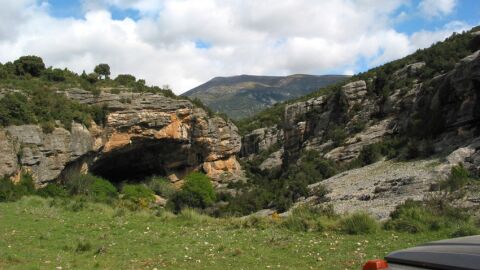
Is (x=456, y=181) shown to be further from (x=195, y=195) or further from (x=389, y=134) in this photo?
(x=195, y=195)

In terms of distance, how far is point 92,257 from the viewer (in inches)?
428

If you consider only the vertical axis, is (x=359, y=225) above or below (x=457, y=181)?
below

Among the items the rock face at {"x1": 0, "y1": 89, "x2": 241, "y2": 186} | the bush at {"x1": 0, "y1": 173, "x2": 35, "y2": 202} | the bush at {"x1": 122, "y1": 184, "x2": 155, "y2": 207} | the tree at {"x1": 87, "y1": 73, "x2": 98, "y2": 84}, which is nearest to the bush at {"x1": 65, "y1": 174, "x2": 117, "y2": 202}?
the rock face at {"x1": 0, "y1": 89, "x2": 241, "y2": 186}

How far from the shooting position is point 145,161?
68562 millimetres

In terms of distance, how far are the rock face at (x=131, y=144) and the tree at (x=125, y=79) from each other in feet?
25.0

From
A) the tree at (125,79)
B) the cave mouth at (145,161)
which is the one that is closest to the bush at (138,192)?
the cave mouth at (145,161)

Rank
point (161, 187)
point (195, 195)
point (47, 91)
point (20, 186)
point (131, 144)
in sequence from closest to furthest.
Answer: point (20, 186)
point (47, 91)
point (195, 195)
point (131, 144)
point (161, 187)

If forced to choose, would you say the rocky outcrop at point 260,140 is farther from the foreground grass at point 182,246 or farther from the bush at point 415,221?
the bush at point 415,221

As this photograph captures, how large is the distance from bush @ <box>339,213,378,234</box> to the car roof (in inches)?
390

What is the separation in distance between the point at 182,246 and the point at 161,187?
5442 centimetres

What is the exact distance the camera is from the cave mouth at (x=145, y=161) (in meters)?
62.1

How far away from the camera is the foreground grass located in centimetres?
988

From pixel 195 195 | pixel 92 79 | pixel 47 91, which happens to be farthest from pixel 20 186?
pixel 92 79

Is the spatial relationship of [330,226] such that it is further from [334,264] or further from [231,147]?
[231,147]
